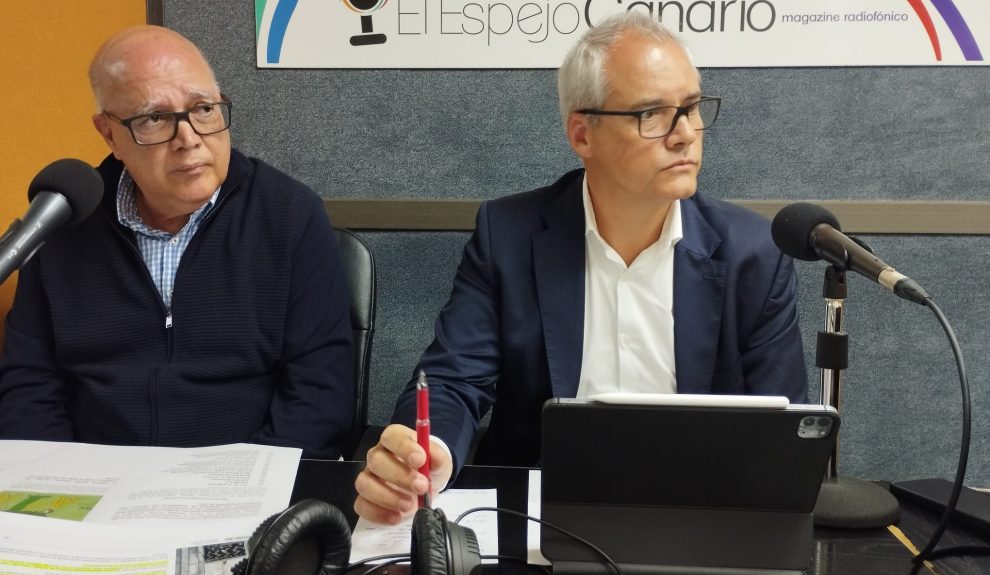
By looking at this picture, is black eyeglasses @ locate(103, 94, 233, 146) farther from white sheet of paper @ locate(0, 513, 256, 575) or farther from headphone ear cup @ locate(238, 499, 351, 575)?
headphone ear cup @ locate(238, 499, 351, 575)

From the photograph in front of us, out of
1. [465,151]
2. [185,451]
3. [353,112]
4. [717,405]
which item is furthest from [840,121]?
[185,451]

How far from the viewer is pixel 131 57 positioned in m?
1.49

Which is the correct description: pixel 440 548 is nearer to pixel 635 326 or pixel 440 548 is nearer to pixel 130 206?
pixel 635 326

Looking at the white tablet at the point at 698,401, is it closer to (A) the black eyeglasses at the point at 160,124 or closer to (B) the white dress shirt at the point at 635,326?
(B) the white dress shirt at the point at 635,326

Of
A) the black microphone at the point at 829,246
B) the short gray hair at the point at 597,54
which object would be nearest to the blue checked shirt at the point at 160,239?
the short gray hair at the point at 597,54

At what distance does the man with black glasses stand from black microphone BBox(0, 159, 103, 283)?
21.6 inches

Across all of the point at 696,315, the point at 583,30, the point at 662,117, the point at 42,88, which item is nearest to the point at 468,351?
the point at 696,315

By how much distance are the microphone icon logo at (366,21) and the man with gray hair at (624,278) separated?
2.28ft

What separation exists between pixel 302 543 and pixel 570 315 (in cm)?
75

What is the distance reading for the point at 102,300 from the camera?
4.86 feet

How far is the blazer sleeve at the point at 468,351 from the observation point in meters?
1.26

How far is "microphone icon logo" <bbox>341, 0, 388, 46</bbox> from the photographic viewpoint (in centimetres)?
197

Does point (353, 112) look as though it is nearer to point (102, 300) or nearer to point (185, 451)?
point (102, 300)

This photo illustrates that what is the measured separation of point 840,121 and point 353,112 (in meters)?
1.23
